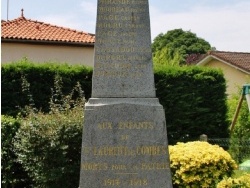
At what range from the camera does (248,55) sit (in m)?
38.0

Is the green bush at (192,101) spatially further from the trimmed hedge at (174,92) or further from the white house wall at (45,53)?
the white house wall at (45,53)

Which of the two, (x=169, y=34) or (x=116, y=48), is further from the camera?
(x=169, y=34)

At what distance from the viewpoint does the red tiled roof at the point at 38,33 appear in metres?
23.1

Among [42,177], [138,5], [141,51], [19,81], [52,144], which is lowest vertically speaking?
[42,177]

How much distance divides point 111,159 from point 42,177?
3.83 meters

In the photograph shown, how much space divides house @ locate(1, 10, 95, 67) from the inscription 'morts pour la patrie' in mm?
15211

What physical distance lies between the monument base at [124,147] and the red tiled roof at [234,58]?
25787 mm

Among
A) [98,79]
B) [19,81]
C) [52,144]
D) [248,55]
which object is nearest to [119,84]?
[98,79]

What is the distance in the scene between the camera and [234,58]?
3538cm

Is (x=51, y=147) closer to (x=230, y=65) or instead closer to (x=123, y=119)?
(x=123, y=119)

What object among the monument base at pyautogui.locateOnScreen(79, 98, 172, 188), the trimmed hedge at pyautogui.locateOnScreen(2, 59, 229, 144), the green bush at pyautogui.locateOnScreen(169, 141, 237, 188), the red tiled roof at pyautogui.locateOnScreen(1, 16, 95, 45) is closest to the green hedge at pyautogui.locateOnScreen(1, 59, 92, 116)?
the trimmed hedge at pyautogui.locateOnScreen(2, 59, 229, 144)

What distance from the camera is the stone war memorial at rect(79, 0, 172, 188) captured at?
719 cm

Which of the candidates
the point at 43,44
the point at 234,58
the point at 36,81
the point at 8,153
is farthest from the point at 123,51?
the point at 234,58

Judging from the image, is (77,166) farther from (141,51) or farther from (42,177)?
(141,51)
